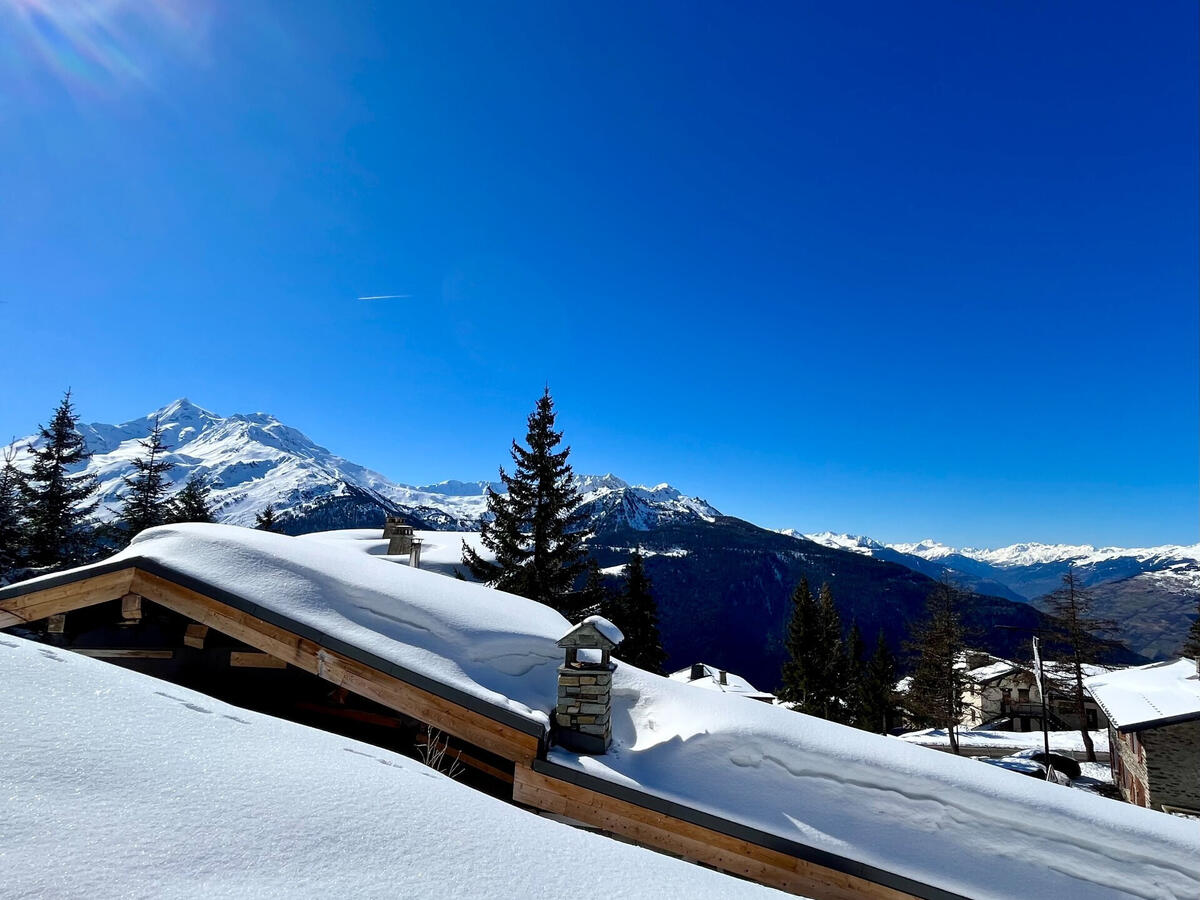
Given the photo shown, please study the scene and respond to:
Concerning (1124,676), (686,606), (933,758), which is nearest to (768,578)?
(686,606)

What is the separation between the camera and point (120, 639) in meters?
7.48

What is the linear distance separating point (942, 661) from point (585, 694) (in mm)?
33249

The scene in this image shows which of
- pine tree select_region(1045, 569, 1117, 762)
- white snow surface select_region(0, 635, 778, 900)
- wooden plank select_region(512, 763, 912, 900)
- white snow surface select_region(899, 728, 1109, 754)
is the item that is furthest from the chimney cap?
white snow surface select_region(899, 728, 1109, 754)

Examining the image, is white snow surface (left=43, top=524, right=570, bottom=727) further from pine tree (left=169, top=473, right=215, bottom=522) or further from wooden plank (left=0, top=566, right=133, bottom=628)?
pine tree (left=169, top=473, right=215, bottom=522)

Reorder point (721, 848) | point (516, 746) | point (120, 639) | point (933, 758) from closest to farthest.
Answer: point (721, 848) < point (516, 746) < point (933, 758) < point (120, 639)

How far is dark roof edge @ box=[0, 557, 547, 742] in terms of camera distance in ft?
20.0

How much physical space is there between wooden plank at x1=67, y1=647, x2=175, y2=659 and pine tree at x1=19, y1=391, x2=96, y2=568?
2174 centimetres

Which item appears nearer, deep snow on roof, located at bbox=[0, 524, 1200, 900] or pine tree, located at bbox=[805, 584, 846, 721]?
deep snow on roof, located at bbox=[0, 524, 1200, 900]

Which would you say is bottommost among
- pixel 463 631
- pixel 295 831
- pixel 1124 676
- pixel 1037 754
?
pixel 1037 754

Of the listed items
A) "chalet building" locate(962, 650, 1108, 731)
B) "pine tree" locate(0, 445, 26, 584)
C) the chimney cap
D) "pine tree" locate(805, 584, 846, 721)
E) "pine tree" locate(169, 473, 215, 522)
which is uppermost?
"pine tree" locate(169, 473, 215, 522)

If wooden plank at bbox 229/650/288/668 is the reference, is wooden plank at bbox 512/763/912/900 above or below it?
below

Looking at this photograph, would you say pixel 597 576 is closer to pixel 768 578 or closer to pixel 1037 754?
pixel 1037 754

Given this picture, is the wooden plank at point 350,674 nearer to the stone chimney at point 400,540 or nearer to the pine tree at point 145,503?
the stone chimney at point 400,540

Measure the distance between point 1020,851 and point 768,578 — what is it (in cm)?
20186
